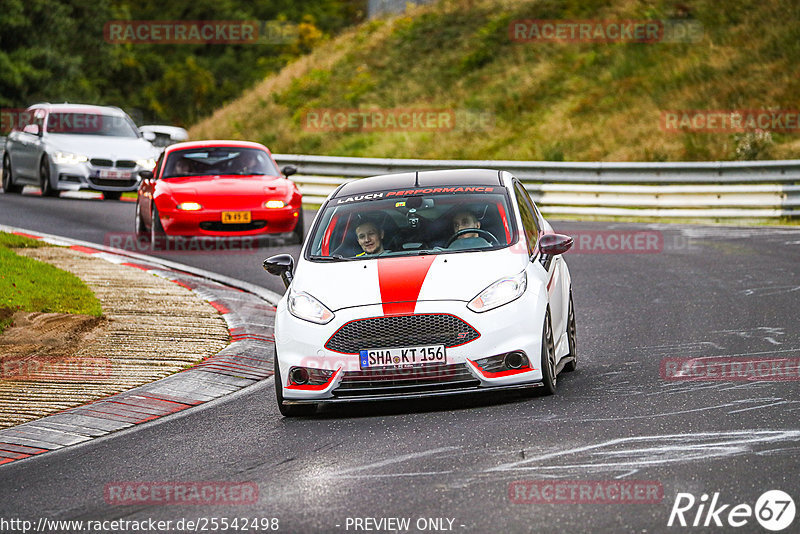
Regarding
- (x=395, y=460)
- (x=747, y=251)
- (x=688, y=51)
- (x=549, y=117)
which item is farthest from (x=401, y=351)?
(x=688, y=51)

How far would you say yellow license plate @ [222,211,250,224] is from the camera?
1706 centimetres

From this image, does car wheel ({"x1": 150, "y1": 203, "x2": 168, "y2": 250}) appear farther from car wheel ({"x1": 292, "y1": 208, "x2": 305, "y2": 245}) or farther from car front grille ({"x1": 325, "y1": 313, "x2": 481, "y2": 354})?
car front grille ({"x1": 325, "y1": 313, "x2": 481, "y2": 354})

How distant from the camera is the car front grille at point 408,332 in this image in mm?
7961

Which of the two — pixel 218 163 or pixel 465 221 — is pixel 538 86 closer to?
pixel 218 163

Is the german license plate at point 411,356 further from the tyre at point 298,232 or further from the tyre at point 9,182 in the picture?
the tyre at point 9,182

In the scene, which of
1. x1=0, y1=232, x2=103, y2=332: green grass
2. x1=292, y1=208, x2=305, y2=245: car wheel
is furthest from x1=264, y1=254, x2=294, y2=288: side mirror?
x1=292, y1=208, x2=305, y2=245: car wheel

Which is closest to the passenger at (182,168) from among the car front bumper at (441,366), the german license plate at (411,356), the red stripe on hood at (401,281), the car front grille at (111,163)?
the car front grille at (111,163)

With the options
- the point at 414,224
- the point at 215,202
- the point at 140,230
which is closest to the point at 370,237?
the point at 414,224

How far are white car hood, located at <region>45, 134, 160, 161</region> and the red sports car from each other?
5.58 m

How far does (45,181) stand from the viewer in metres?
24.4

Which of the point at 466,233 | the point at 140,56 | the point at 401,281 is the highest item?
the point at 466,233

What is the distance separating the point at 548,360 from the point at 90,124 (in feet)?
61.0

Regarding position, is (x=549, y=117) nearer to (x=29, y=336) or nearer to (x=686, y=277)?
(x=686, y=277)

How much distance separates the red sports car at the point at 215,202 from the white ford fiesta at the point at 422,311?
26.2 ft
